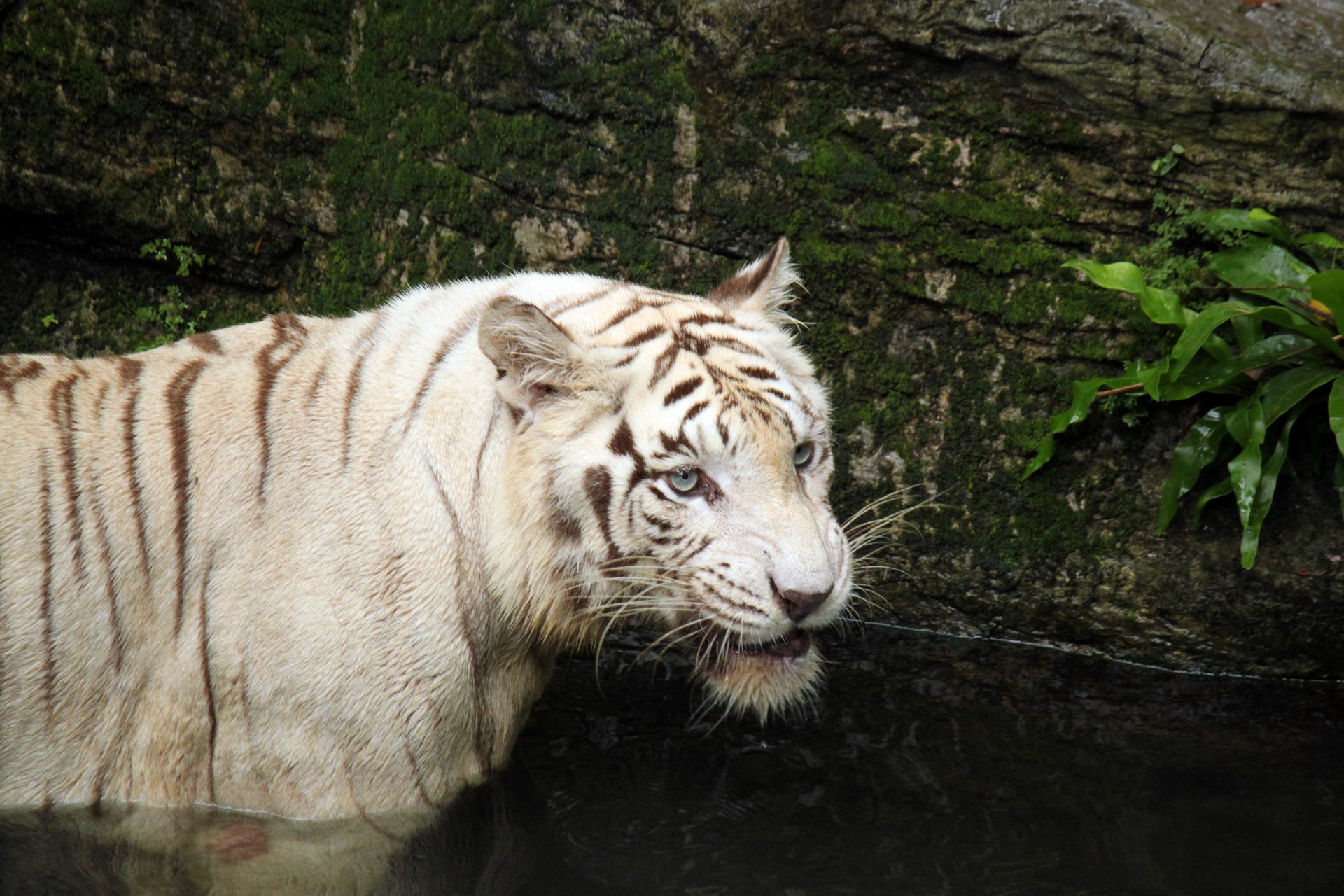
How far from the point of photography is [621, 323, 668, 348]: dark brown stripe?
2.84 m

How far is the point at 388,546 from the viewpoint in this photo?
9.04 ft

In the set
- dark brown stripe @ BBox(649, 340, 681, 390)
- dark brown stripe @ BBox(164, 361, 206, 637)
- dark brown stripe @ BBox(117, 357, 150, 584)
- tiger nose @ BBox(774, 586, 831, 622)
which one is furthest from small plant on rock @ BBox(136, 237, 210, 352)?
tiger nose @ BBox(774, 586, 831, 622)

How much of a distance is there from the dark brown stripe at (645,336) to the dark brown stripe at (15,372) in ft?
5.34

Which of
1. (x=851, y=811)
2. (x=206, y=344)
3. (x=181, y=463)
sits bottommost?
(x=851, y=811)

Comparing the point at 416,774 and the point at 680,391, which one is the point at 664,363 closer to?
the point at 680,391

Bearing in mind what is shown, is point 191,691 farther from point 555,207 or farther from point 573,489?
point 555,207

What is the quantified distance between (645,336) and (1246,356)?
2.17 metres

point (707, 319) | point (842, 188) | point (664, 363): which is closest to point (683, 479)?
point (664, 363)

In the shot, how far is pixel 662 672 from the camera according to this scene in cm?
401

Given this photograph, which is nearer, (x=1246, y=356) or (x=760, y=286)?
(x=760, y=286)

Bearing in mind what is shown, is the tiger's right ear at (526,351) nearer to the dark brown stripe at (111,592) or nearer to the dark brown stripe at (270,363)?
the dark brown stripe at (270,363)

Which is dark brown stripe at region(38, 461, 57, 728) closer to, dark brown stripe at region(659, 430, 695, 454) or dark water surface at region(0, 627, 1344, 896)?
dark water surface at region(0, 627, 1344, 896)

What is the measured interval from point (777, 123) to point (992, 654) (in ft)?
7.05

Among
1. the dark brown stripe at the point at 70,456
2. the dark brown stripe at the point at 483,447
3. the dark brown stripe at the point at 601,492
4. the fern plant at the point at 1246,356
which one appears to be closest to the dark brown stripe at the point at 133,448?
the dark brown stripe at the point at 70,456
